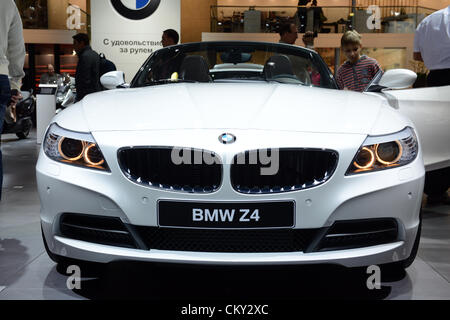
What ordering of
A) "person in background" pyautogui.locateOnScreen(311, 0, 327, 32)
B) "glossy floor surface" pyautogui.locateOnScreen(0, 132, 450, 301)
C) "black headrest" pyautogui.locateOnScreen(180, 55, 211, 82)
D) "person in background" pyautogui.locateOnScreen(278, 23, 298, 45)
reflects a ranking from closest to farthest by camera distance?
"glossy floor surface" pyautogui.locateOnScreen(0, 132, 450, 301) < "black headrest" pyautogui.locateOnScreen(180, 55, 211, 82) < "person in background" pyautogui.locateOnScreen(278, 23, 298, 45) < "person in background" pyautogui.locateOnScreen(311, 0, 327, 32)

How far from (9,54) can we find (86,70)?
3.20m

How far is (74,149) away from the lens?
227 cm

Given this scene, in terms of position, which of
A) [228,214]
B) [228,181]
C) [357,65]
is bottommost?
[228,214]

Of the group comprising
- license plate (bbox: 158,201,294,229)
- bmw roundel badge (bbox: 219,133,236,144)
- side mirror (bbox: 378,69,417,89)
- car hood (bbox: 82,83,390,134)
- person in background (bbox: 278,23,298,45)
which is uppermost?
person in background (bbox: 278,23,298,45)

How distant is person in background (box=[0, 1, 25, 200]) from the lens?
362 cm

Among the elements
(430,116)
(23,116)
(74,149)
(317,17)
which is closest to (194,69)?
(74,149)

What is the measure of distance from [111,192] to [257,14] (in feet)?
48.7

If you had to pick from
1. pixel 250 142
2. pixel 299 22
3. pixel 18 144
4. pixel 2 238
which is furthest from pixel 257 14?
pixel 250 142

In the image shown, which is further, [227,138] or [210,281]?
[210,281]

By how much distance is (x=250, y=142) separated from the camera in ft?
6.90

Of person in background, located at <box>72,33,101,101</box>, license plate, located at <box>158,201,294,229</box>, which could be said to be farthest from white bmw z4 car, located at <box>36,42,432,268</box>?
person in background, located at <box>72,33,101,101</box>

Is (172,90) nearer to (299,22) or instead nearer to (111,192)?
(111,192)

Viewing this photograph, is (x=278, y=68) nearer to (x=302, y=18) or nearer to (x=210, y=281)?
(x=210, y=281)

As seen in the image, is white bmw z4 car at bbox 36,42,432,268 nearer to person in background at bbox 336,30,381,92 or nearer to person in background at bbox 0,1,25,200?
person in background at bbox 0,1,25,200
